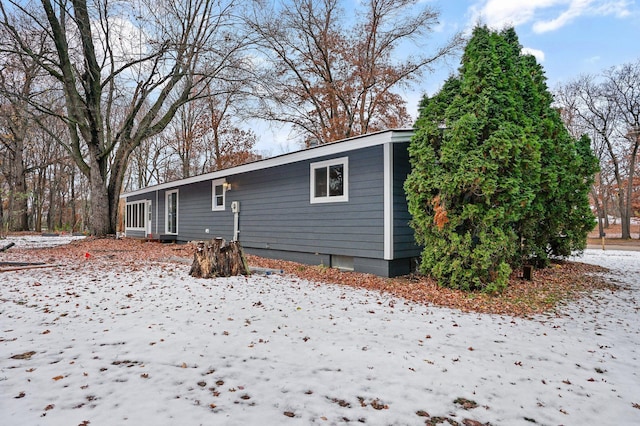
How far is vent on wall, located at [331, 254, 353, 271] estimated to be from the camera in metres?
7.93

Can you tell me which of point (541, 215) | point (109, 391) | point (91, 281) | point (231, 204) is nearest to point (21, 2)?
point (231, 204)

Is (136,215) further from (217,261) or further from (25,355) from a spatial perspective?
(25,355)

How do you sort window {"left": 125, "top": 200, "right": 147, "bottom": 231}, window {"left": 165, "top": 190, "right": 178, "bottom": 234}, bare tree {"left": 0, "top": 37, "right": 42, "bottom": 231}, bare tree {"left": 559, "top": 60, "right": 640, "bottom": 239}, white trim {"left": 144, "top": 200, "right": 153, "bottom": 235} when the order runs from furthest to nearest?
1. bare tree {"left": 559, "top": 60, "right": 640, "bottom": 239}
2. window {"left": 125, "top": 200, "right": 147, "bottom": 231}
3. white trim {"left": 144, "top": 200, "right": 153, "bottom": 235}
4. bare tree {"left": 0, "top": 37, "right": 42, "bottom": 231}
5. window {"left": 165, "top": 190, "right": 178, "bottom": 234}

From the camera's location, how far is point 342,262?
8.12m

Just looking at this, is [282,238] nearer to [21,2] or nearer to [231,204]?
[231,204]

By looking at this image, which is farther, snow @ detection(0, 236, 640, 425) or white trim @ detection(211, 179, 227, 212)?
white trim @ detection(211, 179, 227, 212)

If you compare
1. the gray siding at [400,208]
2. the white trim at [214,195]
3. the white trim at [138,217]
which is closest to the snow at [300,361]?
the gray siding at [400,208]

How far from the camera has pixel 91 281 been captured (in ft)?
20.2

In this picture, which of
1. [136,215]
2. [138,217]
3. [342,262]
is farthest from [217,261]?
[136,215]

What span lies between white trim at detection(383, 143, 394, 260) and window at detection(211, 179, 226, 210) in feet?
22.0

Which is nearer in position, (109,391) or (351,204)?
(109,391)

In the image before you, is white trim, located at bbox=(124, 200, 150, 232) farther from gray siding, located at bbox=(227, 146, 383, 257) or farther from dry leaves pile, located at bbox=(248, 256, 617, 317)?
dry leaves pile, located at bbox=(248, 256, 617, 317)

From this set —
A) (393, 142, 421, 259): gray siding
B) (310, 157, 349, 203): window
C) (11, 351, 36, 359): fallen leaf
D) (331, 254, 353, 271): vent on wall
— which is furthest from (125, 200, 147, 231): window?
(11, 351, 36, 359): fallen leaf

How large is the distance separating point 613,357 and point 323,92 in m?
16.3
